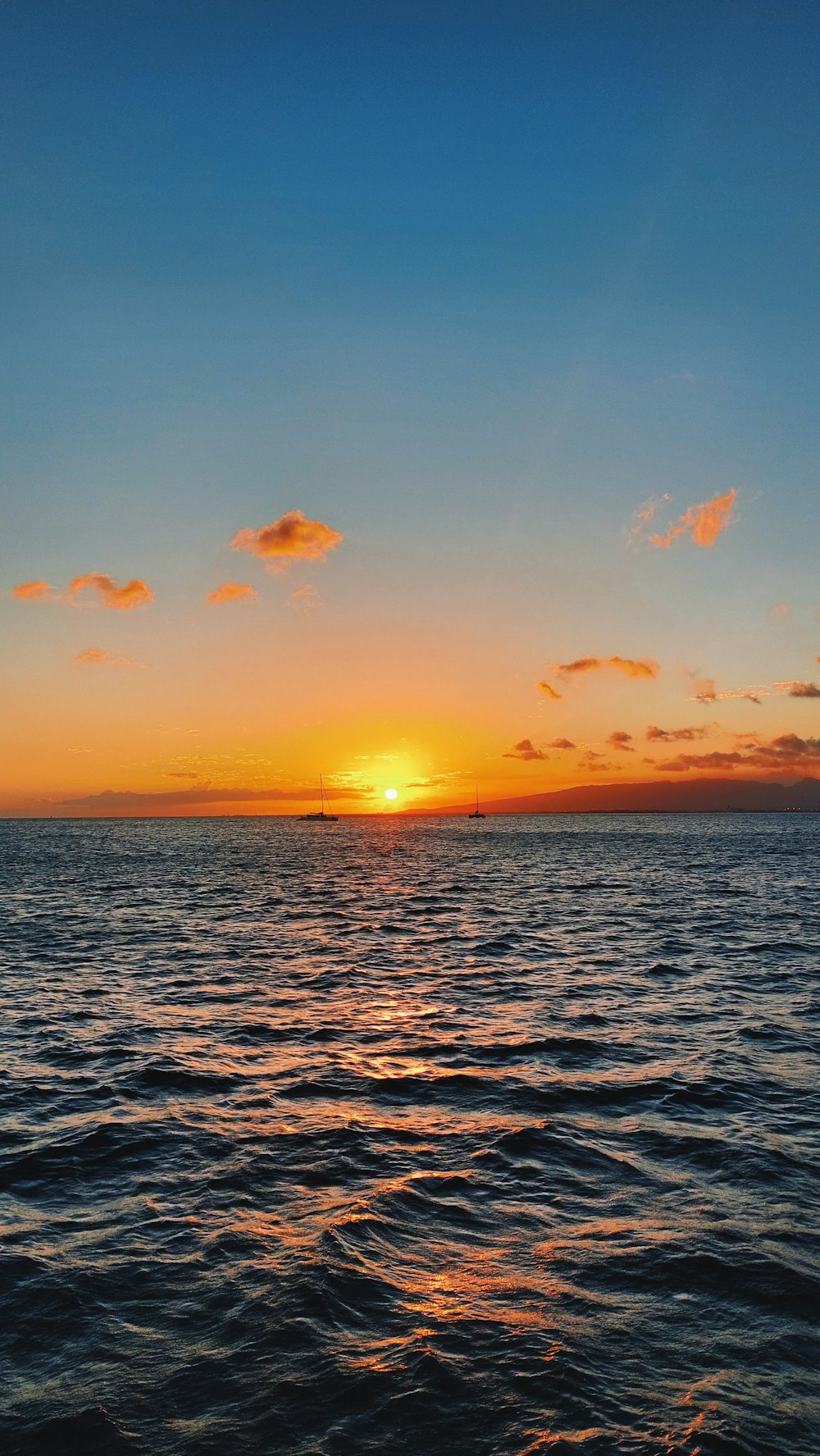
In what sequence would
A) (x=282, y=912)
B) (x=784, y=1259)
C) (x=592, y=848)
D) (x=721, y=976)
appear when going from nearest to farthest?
(x=784, y=1259) < (x=721, y=976) < (x=282, y=912) < (x=592, y=848)

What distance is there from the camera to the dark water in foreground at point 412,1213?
853cm

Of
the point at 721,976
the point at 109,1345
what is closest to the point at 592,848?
the point at 721,976

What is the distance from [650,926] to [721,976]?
16.5m

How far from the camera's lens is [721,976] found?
106 ft

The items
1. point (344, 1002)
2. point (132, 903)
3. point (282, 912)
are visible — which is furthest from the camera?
point (132, 903)

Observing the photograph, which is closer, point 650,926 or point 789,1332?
point 789,1332

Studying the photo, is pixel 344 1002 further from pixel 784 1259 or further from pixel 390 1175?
pixel 784 1259

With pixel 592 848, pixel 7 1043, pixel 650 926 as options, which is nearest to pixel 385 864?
pixel 592 848

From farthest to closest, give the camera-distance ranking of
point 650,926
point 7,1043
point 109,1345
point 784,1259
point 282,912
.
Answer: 1. point 282,912
2. point 650,926
3. point 7,1043
4. point 784,1259
5. point 109,1345

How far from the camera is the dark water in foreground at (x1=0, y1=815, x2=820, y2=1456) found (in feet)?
28.0

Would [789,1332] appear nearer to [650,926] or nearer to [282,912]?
[650,926]

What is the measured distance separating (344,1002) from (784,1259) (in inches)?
731

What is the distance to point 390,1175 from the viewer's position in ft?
46.5

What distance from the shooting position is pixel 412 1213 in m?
12.8
